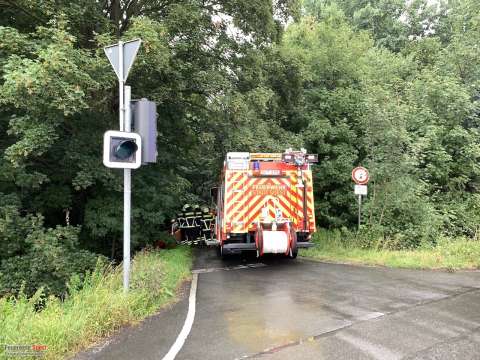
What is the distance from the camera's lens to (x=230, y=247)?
42.1ft

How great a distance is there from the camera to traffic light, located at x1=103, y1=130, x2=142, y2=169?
23.3ft

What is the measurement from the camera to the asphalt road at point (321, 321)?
532 cm

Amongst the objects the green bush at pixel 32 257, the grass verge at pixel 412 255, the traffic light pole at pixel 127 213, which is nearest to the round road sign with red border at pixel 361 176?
the grass verge at pixel 412 255

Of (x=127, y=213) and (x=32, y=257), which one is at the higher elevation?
(x=127, y=213)

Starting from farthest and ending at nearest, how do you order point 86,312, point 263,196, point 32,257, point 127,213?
point 263,196 → point 32,257 → point 127,213 → point 86,312

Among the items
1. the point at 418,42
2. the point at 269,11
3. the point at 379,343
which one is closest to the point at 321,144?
the point at 269,11

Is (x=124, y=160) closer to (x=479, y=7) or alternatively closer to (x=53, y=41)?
(x=53, y=41)

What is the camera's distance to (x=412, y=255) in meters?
12.8

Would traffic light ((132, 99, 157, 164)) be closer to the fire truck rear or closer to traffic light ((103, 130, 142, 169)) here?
traffic light ((103, 130, 142, 169))

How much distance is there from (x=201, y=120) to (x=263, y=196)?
436 cm

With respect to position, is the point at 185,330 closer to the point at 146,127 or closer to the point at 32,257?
the point at 146,127

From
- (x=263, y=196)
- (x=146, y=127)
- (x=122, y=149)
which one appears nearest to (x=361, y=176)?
(x=263, y=196)

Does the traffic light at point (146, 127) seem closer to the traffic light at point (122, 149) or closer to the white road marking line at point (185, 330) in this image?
the traffic light at point (122, 149)

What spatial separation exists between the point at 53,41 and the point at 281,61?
909 cm
